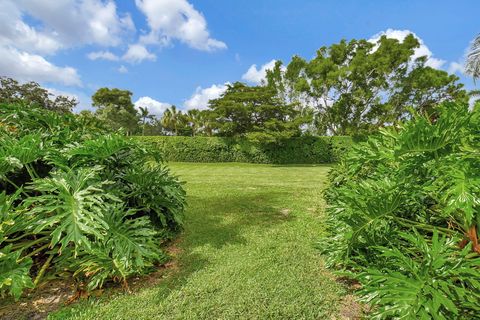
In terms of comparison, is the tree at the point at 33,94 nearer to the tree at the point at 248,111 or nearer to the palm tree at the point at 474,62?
the tree at the point at 248,111

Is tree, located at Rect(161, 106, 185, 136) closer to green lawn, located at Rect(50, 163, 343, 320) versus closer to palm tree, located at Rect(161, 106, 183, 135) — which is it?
palm tree, located at Rect(161, 106, 183, 135)

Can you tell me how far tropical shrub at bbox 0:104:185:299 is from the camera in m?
2.34

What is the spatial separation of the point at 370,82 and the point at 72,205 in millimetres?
23576

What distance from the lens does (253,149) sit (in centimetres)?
2106

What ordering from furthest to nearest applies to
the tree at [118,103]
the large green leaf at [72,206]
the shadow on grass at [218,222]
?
the tree at [118,103] → the shadow on grass at [218,222] → the large green leaf at [72,206]

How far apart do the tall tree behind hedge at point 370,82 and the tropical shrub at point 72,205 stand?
20499 millimetres

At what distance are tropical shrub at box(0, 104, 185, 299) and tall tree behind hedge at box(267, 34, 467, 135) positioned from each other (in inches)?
807

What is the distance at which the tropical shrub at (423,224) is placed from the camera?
1596mm

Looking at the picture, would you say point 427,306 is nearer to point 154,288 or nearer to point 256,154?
point 154,288

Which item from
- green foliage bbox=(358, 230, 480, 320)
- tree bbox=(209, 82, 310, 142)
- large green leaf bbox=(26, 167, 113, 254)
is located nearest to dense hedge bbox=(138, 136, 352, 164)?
tree bbox=(209, 82, 310, 142)

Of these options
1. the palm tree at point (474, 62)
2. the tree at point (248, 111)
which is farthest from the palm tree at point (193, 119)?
the palm tree at point (474, 62)

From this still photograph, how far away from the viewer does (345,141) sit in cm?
2086

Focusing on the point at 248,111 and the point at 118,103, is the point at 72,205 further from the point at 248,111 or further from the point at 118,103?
the point at 118,103

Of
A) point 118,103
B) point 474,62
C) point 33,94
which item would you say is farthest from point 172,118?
point 474,62
